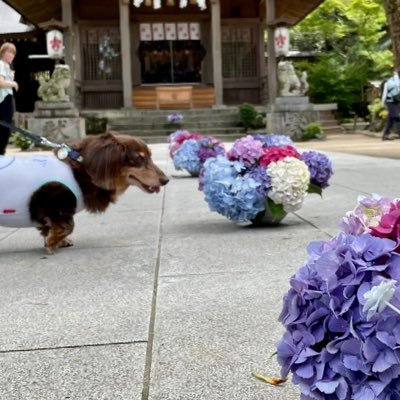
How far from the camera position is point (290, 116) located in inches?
838

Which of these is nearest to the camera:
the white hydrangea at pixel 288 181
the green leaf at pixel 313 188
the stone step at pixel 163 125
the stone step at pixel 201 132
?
the white hydrangea at pixel 288 181

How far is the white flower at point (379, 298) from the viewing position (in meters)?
1.26

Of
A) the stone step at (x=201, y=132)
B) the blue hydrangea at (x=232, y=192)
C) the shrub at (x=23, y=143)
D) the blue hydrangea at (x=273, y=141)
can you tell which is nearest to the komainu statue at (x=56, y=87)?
the shrub at (x=23, y=143)

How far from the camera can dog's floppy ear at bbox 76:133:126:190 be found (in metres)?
4.29

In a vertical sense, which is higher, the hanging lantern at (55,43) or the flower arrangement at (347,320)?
the hanging lantern at (55,43)

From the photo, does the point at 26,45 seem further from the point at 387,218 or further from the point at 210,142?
the point at 387,218

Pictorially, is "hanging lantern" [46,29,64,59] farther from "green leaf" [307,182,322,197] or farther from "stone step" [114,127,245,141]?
"green leaf" [307,182,322,197]

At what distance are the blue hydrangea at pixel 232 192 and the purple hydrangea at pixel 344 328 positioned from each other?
Result: 3.40m

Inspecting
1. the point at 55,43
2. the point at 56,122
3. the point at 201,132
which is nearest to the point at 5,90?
the point at 56,122

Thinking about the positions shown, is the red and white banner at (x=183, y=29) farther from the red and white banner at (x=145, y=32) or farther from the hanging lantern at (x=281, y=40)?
the hanging lantern at (x=281, y=40)

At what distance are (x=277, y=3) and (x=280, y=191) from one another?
20.7 meters

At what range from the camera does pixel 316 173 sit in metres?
5.24

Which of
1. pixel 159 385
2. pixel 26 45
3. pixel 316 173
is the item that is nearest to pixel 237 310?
pixel 159 385

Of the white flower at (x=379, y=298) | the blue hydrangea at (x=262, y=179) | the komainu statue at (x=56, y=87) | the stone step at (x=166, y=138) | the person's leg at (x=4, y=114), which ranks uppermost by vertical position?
the komainu statue at (x=56, y=87)
